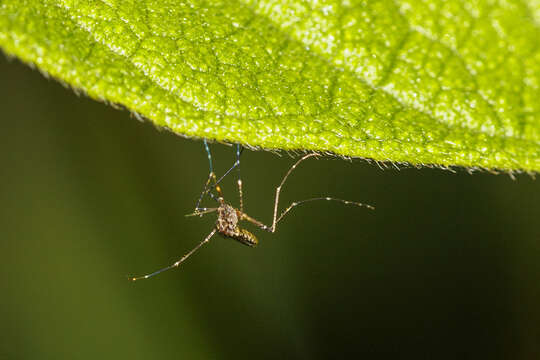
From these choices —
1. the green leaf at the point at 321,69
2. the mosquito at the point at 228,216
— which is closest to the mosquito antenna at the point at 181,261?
the mosquito at the point at 228,216

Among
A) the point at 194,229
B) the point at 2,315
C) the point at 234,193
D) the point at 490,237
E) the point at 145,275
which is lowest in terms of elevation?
the point at 2,315

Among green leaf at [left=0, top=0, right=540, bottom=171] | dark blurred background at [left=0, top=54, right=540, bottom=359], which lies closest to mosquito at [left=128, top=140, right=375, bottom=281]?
dark blurred background at [left=0, top=54, right=540, bottom=359]

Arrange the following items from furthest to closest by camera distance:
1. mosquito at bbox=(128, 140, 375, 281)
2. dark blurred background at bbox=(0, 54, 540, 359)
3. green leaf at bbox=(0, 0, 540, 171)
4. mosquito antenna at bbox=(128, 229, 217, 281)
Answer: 1. mosquito at bbox=(128, 140, 375, 281)
2. mosquito antenna at bbox=(128, 229, 217, 281)
3. dark blurred background at bbox=(0, 54, 540, 359)
4. green leaf at bbox=(0, 0, 540, 171)

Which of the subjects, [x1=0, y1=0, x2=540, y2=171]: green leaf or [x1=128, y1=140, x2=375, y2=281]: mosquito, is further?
[x1=128, y1=140, x2=375, y2=281]: mosquito

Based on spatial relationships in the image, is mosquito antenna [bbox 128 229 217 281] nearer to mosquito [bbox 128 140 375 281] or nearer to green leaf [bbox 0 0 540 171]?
mosquito [bbox 128 140 375 281]

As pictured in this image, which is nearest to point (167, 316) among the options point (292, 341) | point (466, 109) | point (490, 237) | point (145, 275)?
point (145, 275)

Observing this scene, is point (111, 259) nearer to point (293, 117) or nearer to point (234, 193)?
point (234, 193)

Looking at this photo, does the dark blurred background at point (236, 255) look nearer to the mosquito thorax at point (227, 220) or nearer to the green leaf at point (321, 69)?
the mosquito thorax at point (227, 220)
